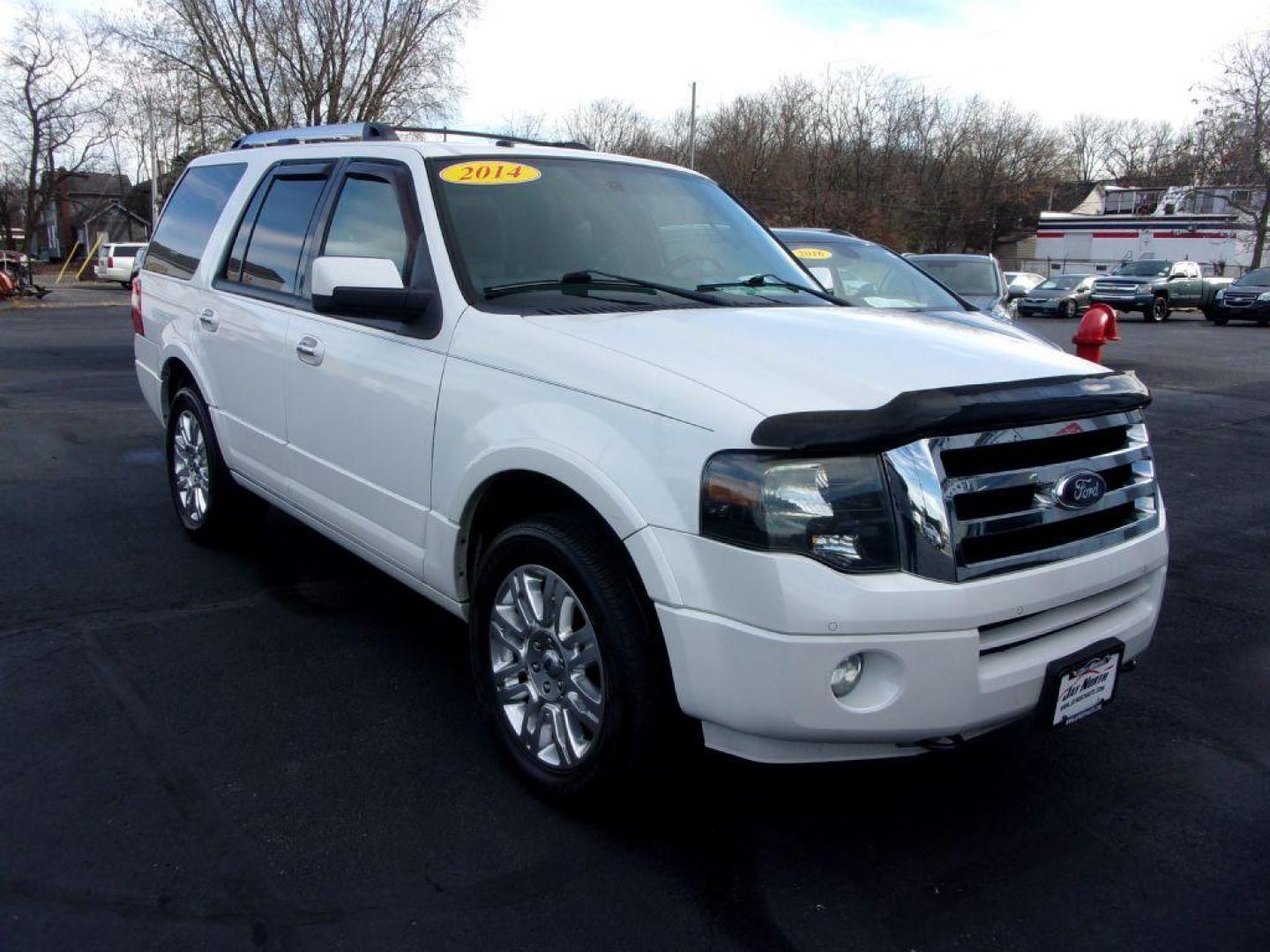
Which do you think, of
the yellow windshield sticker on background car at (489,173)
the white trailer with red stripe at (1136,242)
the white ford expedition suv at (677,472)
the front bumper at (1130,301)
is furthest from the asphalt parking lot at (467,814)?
the white trailer with red stripe at (1136,242)

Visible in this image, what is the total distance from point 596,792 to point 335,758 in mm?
986

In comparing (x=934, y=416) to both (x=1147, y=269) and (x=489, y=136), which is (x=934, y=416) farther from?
(x=1147, y=269)

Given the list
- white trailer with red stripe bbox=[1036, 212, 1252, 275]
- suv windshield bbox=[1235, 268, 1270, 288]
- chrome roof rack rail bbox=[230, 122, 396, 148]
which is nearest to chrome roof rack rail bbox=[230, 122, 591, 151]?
chrome roof rack rail bbox=[230, 122, 396, 148]

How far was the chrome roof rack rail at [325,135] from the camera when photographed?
14.7 ft

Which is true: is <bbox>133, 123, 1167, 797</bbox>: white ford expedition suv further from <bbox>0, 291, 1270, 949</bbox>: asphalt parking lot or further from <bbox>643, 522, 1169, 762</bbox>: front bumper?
<bbox>0, 291, 1270, 949</bbox>: asphalt parking lot

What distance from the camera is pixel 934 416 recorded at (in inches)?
97.8

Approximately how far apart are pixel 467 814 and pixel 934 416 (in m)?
1.78

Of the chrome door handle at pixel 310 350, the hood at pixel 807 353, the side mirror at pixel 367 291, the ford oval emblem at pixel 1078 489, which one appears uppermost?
the side mirror at pixel 367 291

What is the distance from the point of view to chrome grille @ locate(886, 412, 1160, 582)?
2490 mm

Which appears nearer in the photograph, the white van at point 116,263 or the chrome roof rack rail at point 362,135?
the chrome roof rack rail at point 362,135

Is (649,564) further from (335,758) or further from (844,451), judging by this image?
(335,758)

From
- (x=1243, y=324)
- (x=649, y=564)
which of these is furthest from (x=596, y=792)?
(x=1243, y=324)

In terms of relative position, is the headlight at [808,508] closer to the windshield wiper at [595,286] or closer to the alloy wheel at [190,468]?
the windshield wiper at [595,286]

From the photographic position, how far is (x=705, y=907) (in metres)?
2.65
